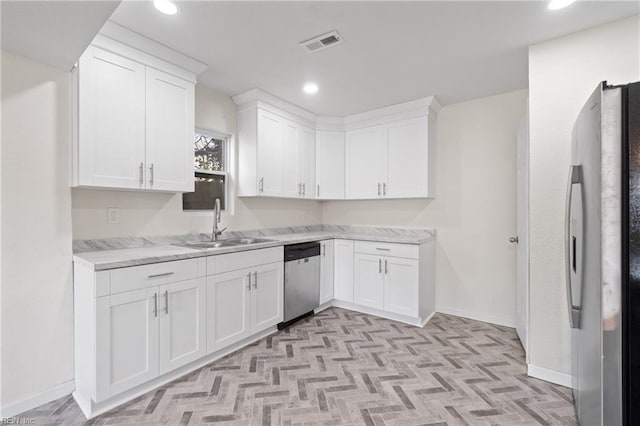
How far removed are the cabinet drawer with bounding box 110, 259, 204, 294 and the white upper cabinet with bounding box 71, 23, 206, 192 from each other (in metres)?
0.67

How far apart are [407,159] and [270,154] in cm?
165

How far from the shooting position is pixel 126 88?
2.24 m

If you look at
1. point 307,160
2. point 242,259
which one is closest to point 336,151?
point 307,160

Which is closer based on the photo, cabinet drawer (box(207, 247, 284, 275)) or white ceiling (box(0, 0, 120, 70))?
white ceiling (box(0, 0, 120, 70))

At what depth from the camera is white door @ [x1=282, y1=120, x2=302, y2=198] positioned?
3693 mm

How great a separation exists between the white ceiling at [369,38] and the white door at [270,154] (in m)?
0.39

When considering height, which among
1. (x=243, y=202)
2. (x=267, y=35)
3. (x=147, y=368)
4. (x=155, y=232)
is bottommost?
(x=147, y=368)

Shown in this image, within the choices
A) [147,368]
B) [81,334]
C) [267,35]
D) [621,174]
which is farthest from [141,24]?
[621,174]

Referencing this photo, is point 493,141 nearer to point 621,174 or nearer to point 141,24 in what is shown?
point 621,174

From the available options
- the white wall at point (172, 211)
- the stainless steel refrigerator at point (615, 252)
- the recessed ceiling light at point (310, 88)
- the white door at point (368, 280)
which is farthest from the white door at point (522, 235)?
the white wall at point (172, 211)

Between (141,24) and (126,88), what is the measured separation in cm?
Answer: 46

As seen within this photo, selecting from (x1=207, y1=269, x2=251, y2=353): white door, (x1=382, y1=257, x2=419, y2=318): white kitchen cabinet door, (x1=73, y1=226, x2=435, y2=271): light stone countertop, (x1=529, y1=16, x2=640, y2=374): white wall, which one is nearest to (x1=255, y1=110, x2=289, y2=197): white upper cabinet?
(x1=73, y1=226, x2=435, y2=271): light stone countertop

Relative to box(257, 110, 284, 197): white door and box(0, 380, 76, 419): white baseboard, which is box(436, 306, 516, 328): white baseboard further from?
box(0, 380, 76, 419): white baseboard

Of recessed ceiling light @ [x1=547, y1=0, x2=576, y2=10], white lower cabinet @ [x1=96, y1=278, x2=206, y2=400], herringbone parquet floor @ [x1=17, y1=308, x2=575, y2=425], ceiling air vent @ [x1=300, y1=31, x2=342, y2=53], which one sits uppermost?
ceiling air vent @ [x1=300, y1=31, x2=342, y2=53]
